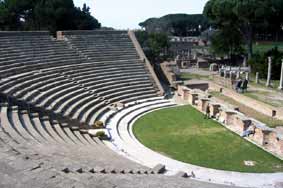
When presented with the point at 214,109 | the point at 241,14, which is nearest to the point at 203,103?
the point at 214,109

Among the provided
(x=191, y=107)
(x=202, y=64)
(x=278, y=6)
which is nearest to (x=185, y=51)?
(x=202, y=64)

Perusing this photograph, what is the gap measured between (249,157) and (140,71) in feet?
44.1

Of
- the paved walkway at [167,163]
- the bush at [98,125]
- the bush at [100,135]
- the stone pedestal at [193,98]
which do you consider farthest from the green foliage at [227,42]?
the bush at [100,135]

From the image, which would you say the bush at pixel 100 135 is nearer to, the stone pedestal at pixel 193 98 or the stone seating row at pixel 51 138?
the stone seating row at pixel 51 138

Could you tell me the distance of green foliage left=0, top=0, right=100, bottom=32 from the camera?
119 ft

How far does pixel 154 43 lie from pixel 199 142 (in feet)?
86.0

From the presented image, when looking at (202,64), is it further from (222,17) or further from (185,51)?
(185,51)

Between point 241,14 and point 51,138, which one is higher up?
point 241,14

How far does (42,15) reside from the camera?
35.7 meters

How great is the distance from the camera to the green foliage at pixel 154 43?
38.7 meters

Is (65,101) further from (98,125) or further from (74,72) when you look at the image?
(74,72)

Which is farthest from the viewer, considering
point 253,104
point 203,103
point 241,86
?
point 241,86

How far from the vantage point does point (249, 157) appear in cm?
1483

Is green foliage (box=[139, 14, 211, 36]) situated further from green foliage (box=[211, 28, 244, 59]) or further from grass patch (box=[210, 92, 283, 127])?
grass patch (box=[210, 92, 283, 127])
